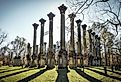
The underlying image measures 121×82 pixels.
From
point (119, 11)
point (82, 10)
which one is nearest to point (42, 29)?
point (119, 11)

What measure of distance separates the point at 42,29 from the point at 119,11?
1991 cm

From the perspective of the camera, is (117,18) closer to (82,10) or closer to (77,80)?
(82,10)

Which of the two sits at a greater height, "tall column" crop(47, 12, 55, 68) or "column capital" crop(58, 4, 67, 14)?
"column capital" crop(58, 4, 67, 14)

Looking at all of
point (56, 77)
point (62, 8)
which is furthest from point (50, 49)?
point (56, 77)

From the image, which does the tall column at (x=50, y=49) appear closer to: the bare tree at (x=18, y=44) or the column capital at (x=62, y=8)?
the column capital at (x=62, y=8)

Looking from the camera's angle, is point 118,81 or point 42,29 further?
point 42,29

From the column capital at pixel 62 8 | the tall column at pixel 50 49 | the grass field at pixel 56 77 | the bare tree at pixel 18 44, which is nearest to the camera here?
the grass field at pixel 56 77

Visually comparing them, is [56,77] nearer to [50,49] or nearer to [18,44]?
[50,49]

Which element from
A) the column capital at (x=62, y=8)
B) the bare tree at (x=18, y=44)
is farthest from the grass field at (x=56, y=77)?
the bare tree at (x=18, y=44)

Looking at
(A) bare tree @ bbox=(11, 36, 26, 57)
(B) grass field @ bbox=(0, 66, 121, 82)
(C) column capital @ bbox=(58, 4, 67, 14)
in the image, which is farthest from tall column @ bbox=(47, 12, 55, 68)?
(A) bare tree @ bbox=(11, 36, 26, 57)

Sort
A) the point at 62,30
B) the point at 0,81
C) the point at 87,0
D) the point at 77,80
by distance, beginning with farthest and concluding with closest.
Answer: the point at 62,30, the point at 77,80, the point at 0,81, the point at 87,0

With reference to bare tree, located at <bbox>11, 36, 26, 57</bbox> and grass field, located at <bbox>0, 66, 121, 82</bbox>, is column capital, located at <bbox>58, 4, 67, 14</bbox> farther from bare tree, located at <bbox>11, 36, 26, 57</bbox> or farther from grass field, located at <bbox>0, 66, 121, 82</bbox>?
bare tree, located at <bbox>11, 36, 26, 57</bbox>

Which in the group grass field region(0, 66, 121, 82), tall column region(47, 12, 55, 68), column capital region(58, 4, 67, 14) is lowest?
grass field region(0, 66, 121, 82)

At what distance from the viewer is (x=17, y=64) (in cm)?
3959
